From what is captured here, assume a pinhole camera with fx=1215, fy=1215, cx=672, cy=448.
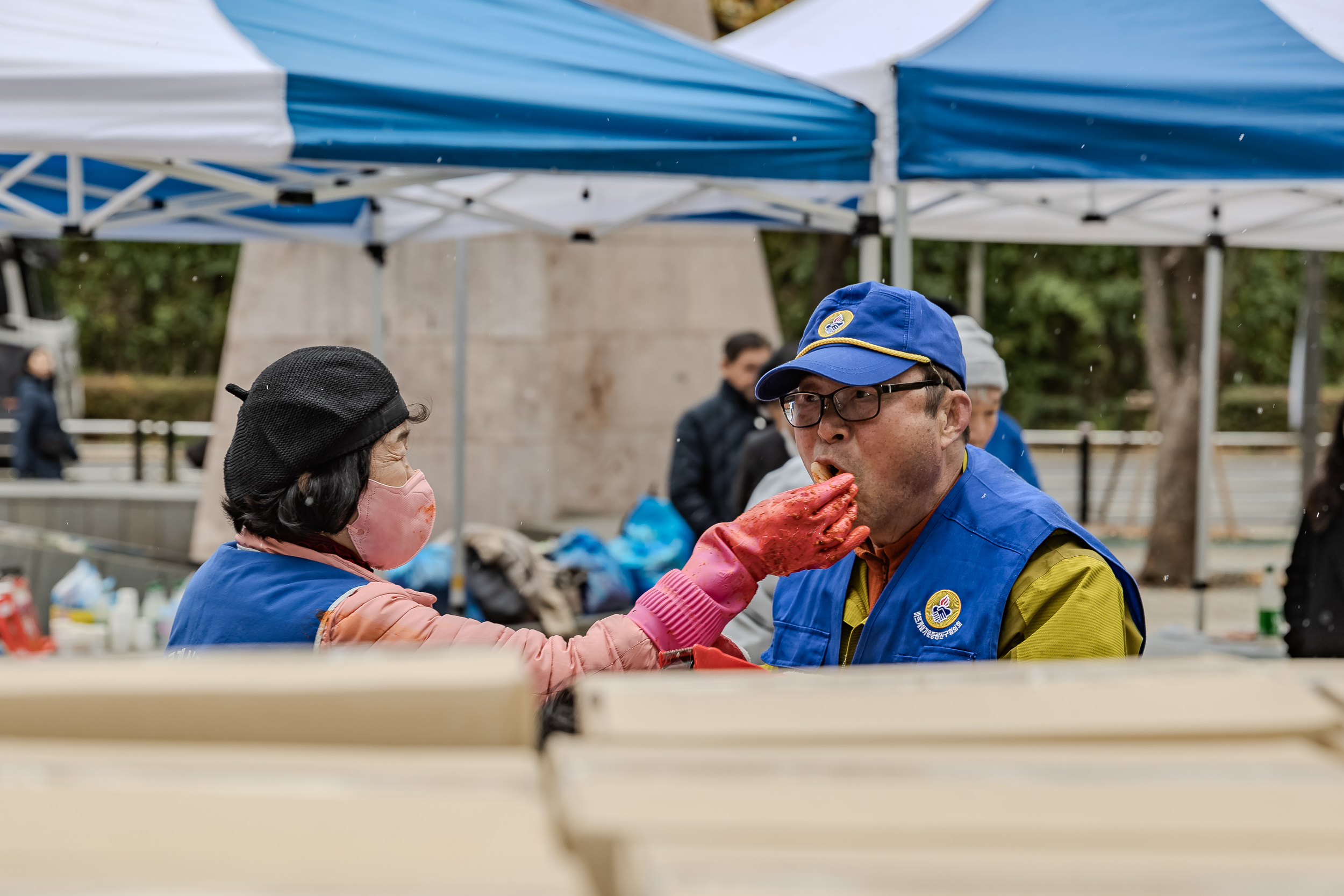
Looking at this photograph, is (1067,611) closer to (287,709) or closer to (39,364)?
(287,709)

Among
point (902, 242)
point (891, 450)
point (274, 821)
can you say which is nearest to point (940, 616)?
point (891, 450)

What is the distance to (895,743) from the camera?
2.93ft

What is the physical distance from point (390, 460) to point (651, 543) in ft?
16.3

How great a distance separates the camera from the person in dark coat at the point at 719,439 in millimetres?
6332

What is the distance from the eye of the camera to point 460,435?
723cm

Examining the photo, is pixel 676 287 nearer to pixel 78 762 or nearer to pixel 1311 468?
pixel 1311 468

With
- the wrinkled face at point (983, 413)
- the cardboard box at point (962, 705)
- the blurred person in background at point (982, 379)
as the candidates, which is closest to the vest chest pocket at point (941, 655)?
the cardboard box at point (962, 705)

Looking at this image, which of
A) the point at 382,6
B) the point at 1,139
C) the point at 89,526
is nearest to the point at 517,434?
the point at 89,526

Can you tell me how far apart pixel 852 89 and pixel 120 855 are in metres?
3.86

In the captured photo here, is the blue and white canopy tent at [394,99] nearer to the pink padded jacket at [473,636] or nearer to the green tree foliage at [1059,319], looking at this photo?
the pink padded jacket at [473,636]

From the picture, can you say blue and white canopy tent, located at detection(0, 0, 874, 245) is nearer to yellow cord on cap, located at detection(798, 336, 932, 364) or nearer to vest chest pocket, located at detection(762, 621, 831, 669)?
yellow cord on cap, located at detection(798, 336, 932, 364)

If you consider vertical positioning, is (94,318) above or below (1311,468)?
above

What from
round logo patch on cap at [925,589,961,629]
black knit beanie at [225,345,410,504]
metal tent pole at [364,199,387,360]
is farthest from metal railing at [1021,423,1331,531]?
black knit beanie at [225,345,410,504]

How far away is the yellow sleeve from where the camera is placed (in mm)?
1925
